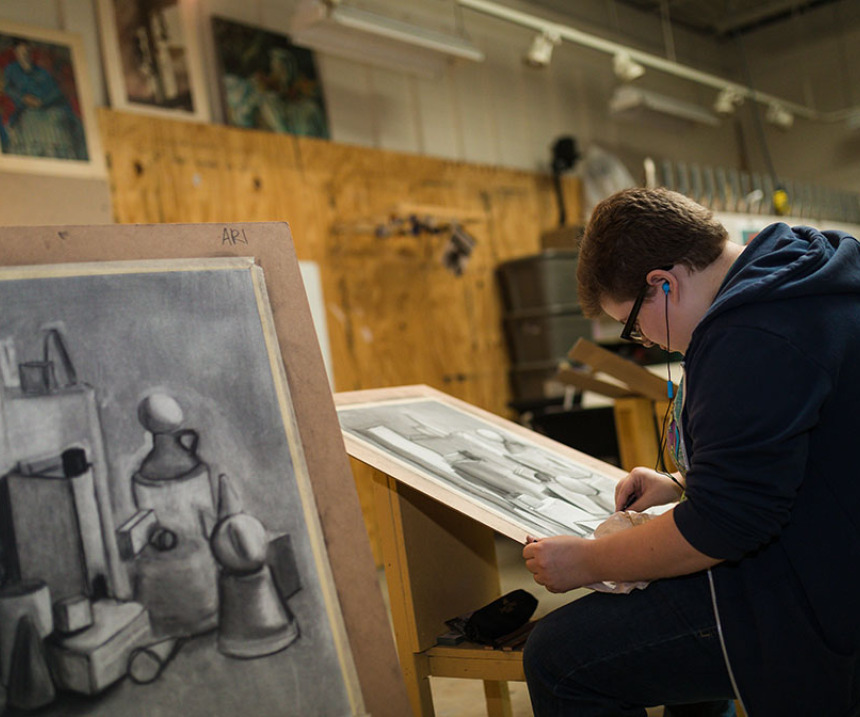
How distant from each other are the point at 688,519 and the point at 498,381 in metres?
4.78

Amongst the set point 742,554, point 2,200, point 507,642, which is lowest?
point 507,642

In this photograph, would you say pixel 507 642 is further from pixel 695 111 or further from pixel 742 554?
pixel 695 111

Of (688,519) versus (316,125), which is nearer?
(688,519)

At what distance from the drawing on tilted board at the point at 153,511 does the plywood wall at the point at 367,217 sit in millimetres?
3061

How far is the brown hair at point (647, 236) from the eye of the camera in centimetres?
128

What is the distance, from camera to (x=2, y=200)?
11.5ft

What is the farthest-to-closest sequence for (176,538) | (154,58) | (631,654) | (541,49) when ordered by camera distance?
(541,49), (154,58), (631,654), (176,538)

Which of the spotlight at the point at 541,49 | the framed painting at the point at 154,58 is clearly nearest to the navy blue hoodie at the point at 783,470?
the framed painting at the point at 154,58

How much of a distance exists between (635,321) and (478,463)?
485 mm

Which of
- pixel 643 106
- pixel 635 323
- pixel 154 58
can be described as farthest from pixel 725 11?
pixel 635 323

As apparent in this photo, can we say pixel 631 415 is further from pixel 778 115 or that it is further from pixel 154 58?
pixel 778 115

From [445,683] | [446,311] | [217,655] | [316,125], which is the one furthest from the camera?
[446,311]

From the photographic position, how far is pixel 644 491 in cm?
165

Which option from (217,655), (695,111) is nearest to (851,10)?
(695,111)
